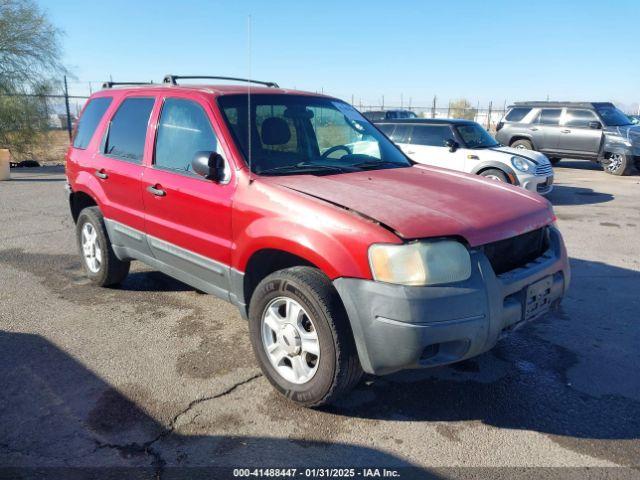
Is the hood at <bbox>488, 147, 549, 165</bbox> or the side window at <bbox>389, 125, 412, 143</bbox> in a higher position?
the side window at <bbox>389, 125, 412, 143</bbox>

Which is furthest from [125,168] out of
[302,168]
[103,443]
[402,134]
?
[402,134]

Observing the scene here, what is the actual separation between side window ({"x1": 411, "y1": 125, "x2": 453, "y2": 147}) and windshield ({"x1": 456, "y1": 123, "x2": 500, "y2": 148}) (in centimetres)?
25

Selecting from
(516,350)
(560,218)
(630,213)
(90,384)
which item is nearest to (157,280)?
(90,384)

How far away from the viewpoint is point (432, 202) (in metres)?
3.10

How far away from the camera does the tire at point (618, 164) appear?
14.3 meters

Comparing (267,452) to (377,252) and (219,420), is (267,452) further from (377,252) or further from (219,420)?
(377,252)

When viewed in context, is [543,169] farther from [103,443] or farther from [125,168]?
[103,443]

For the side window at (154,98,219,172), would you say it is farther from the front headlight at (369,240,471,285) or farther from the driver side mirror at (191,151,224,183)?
the front headlight at (369,240,471,285)

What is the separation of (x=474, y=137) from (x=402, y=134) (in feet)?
4.76

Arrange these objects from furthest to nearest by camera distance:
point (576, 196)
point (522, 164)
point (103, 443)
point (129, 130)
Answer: point (576, 196) < point (522, 164) < point (129, 130) < point (103, 443)

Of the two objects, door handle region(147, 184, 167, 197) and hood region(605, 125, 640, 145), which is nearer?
door handle region(147, 184, 167, 197)

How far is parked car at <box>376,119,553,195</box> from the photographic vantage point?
9430mm

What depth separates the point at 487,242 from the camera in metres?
2.85

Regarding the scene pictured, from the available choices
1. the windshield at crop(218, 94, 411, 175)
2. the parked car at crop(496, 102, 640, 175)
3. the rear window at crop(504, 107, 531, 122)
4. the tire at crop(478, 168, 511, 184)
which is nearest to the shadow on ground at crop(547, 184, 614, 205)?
the tire at crop(478, 168, 511, 184)
